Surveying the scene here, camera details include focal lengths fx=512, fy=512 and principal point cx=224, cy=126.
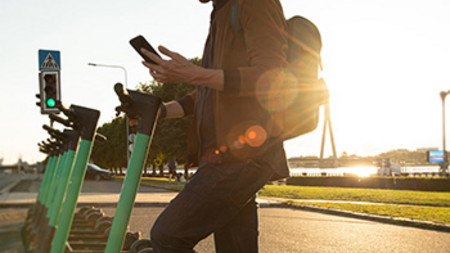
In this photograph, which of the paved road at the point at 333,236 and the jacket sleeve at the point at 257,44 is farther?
the paved road at the point at 333,236

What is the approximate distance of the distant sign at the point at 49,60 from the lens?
11.0 m

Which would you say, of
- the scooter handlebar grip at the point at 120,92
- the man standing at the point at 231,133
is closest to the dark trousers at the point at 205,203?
the man standing at the point at 231,133

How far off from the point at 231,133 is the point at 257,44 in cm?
33

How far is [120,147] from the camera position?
66375 mm

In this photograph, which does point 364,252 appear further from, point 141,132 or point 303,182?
point 303,182

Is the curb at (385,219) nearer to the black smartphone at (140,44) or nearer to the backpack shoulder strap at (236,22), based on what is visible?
the backpack shoulder strap at (236,22)

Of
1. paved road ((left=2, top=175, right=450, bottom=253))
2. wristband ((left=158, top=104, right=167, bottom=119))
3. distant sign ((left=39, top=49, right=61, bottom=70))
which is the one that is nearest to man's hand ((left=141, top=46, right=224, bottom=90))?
wristband ((left=158, top=104, right=167, bottom=119))

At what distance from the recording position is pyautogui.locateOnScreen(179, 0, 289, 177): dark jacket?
5.82 feet

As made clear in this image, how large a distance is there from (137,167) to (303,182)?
34.3 meters

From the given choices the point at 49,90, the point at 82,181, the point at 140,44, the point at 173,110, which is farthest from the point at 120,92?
the point at 49,90

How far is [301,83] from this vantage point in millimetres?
1907

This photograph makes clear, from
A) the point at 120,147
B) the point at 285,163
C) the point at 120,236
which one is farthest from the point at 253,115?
the point at 120,147

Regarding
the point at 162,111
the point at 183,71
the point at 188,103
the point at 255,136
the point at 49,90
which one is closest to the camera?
the point at 183,71

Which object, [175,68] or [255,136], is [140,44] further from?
[255,136]
